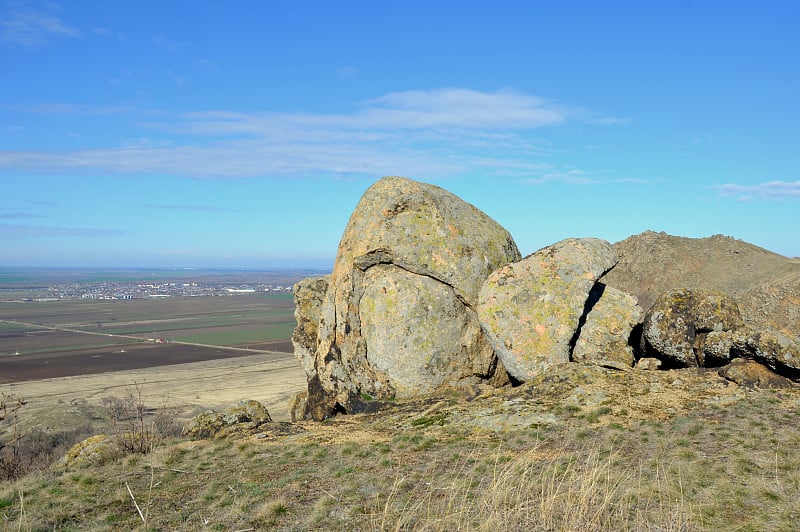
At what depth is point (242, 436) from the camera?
18594 millimetres

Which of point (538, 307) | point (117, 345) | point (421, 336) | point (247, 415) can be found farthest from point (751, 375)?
point (117, 345)

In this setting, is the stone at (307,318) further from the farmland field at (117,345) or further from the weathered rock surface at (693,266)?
the farmland field at (117,345)

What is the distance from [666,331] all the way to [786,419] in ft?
19.9

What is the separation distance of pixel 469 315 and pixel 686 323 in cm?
792

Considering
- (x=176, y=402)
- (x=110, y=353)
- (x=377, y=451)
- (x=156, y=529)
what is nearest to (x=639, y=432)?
(x=377, y=451)

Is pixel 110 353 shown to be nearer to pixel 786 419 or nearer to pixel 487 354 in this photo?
pixel 487 354

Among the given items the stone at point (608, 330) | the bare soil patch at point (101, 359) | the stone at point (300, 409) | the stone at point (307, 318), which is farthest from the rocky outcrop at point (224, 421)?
the bare soil patch at point (101, 359)

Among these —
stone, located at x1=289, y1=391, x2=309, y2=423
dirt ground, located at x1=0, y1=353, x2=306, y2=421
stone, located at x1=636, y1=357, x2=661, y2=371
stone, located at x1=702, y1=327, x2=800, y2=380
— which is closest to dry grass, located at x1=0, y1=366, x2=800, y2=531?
stone, located at x1=702, y1=327, x2=800, y2=380

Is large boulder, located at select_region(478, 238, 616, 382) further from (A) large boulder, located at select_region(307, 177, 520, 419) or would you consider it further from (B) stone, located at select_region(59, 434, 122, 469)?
(B) stone, located at select_region(59, 434, 122, 469)

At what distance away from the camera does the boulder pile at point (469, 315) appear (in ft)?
65.6

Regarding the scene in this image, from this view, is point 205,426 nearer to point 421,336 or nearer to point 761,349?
point 421,336

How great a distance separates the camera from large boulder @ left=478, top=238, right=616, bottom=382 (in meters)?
A: 20.2

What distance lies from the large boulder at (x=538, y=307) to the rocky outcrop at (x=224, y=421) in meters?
9.15

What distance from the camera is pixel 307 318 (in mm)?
28656
